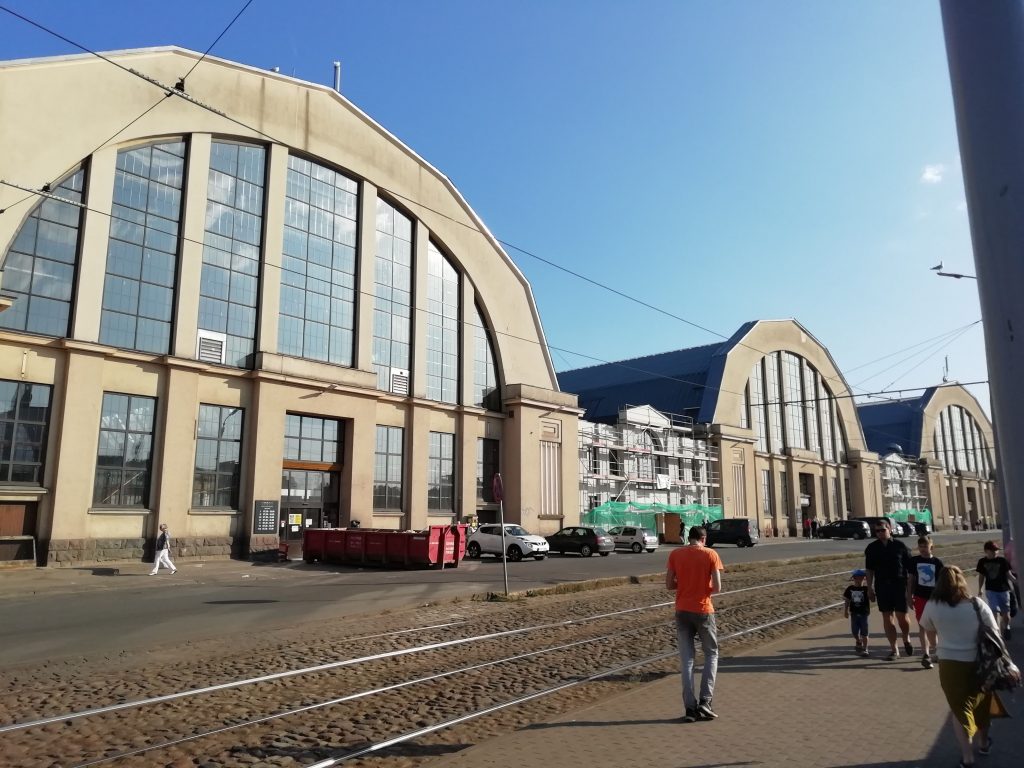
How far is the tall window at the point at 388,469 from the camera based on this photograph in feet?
107

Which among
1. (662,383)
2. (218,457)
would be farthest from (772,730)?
(662,383)

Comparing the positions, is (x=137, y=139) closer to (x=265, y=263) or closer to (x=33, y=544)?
(x=265, y=263)

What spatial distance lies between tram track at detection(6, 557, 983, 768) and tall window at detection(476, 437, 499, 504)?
25189mm

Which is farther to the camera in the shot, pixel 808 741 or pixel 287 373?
pixel 287 373

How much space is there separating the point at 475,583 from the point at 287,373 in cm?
1347

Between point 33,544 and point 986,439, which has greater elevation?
point 986,439

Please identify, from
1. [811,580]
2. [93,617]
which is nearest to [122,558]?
[93,617]

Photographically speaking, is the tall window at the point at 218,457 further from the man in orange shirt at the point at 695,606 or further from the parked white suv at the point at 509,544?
the man in orange shirt at the point at 695,606

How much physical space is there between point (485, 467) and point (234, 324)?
14.9m

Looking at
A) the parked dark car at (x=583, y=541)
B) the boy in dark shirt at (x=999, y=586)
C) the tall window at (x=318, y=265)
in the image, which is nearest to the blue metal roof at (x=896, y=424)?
the parked dark car at (x=583, y=541)

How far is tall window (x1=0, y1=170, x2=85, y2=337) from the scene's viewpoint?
2272 cm

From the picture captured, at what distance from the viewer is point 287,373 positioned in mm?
28922

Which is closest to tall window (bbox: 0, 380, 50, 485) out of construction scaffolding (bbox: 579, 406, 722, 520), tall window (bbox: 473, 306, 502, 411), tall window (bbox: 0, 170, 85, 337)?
tall window (bbox: 0, 170, 85, 337)

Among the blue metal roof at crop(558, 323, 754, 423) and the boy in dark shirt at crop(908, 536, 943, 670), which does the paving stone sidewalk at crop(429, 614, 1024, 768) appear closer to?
the boy in dark shirt at crop(908, 536, 943, 670)
